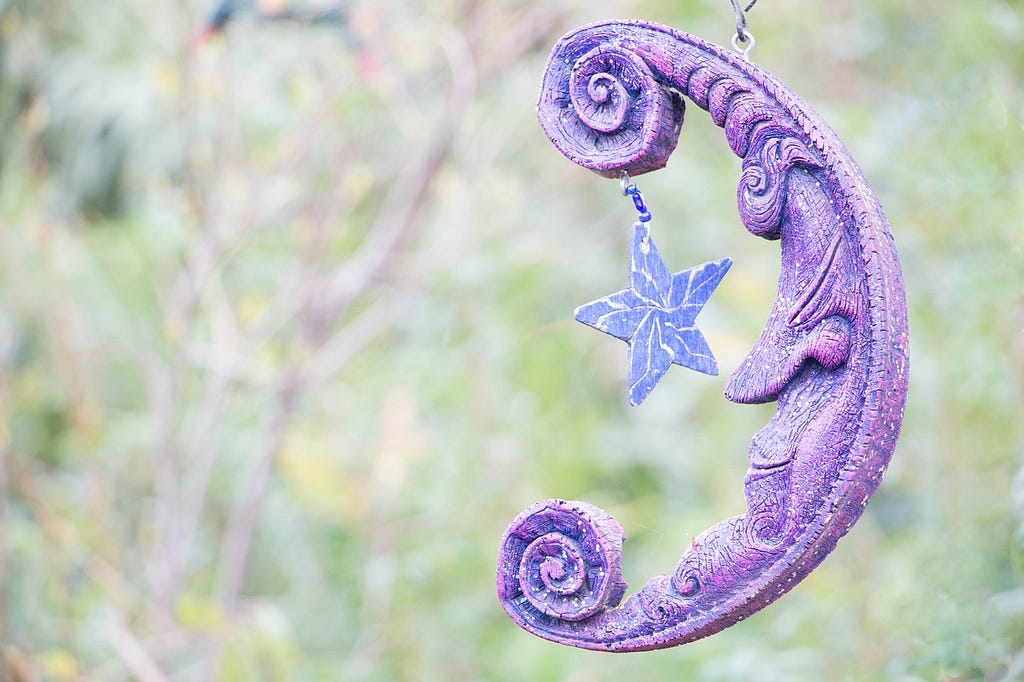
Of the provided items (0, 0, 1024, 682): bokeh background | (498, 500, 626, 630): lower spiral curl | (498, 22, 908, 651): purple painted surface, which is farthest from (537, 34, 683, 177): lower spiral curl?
(0, 0, 1024, 682): bokeh background

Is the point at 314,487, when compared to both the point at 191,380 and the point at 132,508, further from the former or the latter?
the point at 132,508

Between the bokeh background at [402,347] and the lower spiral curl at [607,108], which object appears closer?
the lower spiral curl at [607,108]

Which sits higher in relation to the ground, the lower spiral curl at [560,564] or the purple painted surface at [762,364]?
the purple painted surface at [762,364]

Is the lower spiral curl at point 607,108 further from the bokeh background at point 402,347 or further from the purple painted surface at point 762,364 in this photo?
the bokeh background at point 402,347

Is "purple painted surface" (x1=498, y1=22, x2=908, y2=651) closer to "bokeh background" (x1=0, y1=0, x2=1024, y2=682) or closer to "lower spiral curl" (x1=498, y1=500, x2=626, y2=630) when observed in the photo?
"lower spiral curl" (x1=498, y1=500, x2=626, y2=630)

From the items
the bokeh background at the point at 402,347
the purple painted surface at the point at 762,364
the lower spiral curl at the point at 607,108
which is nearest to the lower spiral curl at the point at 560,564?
A: the purple painted surface at the point at 762,364

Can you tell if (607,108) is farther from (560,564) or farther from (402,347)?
(402,347)

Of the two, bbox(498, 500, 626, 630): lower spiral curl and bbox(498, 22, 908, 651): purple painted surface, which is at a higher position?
bbox(498, 22, 908, 651): purple painted surface
